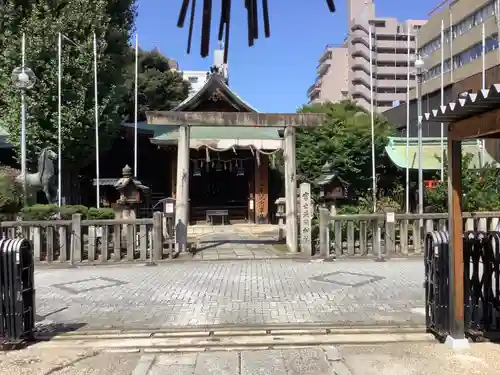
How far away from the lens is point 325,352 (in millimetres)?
5004

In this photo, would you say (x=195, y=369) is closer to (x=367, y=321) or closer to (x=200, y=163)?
(x=367, y=321)

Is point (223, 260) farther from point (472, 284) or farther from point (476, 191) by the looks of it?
point (476, 191)

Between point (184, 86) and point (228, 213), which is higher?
point (184, 86)

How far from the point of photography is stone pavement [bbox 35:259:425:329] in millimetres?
6297

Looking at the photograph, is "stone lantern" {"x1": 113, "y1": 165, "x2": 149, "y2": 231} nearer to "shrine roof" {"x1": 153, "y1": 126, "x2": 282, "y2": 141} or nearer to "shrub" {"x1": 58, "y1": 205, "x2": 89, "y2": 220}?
"shrub" {"x1": 58, "y1": 205, "x2": 89, "y2": 220}

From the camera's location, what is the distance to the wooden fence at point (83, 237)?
10.9m

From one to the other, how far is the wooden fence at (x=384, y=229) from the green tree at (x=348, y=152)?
809 cm

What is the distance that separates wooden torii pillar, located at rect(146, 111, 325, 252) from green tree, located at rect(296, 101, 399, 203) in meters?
7.73

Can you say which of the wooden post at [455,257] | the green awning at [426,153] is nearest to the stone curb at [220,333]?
the wooden post at [455,257]

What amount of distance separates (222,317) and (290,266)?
4195 mm

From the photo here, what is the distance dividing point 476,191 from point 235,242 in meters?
6.77

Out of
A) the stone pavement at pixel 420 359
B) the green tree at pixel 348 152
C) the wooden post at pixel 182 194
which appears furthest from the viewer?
the green tree at pixel 348 152

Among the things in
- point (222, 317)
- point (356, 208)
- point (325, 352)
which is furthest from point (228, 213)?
point (325, 352)

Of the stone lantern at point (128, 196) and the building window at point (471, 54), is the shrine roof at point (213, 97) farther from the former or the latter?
the building window at point (471, 54)
